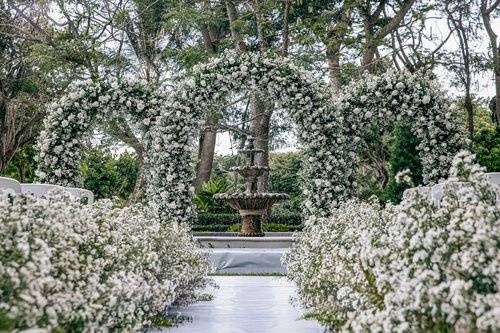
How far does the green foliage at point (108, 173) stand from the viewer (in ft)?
66.0

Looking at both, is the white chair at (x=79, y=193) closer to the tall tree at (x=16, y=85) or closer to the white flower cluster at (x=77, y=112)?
the white flower cluster at (x=77, y=112)

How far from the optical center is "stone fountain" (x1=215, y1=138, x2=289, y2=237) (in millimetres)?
13195

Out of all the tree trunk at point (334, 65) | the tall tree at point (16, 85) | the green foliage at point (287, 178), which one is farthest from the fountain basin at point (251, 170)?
the green foliage at point (287, 178)

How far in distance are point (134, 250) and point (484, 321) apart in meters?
3.27

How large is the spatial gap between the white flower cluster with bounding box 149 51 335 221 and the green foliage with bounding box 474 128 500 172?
787 centimetres

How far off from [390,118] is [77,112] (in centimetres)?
488

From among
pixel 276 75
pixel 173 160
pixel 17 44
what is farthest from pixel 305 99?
pixel 17 44

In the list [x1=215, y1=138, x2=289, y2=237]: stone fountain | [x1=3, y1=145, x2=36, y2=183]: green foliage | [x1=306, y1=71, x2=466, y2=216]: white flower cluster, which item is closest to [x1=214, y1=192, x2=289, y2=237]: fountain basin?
[x1=215, y1=138, x2=289, y2=237]: stone fountain

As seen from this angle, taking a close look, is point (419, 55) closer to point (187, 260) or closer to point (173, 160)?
point (173, 160)

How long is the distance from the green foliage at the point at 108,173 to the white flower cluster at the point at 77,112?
793cm

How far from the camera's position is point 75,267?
12.1 feet

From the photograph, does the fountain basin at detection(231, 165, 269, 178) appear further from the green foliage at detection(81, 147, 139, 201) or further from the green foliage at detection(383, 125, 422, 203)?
the green foliage at detection(81, 147, 139, 201)

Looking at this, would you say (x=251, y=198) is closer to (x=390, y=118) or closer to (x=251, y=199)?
(x=251, y=199)

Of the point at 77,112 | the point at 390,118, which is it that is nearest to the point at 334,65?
the point at 390,118
